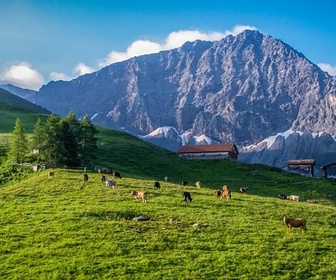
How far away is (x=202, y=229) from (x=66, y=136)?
150 ft

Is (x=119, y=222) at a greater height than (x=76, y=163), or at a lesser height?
lesser

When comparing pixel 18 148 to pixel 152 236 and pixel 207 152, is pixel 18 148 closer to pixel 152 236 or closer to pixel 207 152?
pixel 152 236

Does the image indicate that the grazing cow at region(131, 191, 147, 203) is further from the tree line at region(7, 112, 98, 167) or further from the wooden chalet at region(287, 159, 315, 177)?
the wooden chalet at region(287, 159, 315, 177)

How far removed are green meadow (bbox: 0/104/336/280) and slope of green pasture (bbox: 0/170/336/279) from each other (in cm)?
7

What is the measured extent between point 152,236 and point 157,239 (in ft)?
2.24

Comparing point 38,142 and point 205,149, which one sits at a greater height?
point 205,149

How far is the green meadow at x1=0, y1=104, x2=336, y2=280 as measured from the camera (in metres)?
30.1

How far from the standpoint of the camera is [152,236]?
114 feet

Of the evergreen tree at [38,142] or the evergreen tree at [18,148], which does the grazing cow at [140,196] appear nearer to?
the evergreen tree at [38,142]

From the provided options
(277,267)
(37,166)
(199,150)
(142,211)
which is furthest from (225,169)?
(277,267)

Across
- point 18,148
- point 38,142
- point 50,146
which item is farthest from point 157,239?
point 38,142

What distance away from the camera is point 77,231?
119 feet

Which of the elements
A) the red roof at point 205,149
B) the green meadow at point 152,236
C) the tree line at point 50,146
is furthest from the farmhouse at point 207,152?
the green meadow at point 152,236

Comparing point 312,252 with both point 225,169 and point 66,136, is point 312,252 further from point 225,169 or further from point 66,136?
point 225,169
